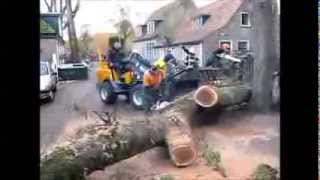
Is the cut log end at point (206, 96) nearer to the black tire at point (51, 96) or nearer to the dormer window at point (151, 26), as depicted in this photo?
the dormer window at point (151, 26)

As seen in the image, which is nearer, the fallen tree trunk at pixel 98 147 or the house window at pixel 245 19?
the fallen tree trunk at pixel 98 147

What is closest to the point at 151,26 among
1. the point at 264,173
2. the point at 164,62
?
the point at 164,62

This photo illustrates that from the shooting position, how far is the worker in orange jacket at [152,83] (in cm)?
171

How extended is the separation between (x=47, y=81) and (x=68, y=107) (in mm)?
116

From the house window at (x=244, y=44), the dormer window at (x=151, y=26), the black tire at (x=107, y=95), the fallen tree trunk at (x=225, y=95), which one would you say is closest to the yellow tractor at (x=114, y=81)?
the black tire at (x=107, y=95)

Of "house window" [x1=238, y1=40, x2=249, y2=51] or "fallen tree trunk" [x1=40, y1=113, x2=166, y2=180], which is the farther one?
"house window" [x1=238, y1=40, x2=249, y2=51]

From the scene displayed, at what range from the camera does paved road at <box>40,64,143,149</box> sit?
1.63 metres

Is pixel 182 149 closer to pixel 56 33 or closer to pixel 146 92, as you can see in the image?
pixel 146 92

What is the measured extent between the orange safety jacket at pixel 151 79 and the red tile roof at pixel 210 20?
14 centimetres

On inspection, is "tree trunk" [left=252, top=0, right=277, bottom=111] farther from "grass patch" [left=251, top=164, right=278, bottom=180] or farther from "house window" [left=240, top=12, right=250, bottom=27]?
"grass patch" [left=251, top=164, right=278, bottom=180]

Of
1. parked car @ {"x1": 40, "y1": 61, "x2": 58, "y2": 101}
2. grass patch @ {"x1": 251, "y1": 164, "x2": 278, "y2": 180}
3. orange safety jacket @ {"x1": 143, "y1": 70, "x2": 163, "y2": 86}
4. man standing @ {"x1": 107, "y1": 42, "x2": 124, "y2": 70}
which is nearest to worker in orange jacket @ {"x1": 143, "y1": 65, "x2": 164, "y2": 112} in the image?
orange safety jacket @ {"x1": 143, "y1": 70, "x2": 163, "y2": 86}

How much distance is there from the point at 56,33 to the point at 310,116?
0.94m

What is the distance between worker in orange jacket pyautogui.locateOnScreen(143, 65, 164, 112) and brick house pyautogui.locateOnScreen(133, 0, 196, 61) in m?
0.05
